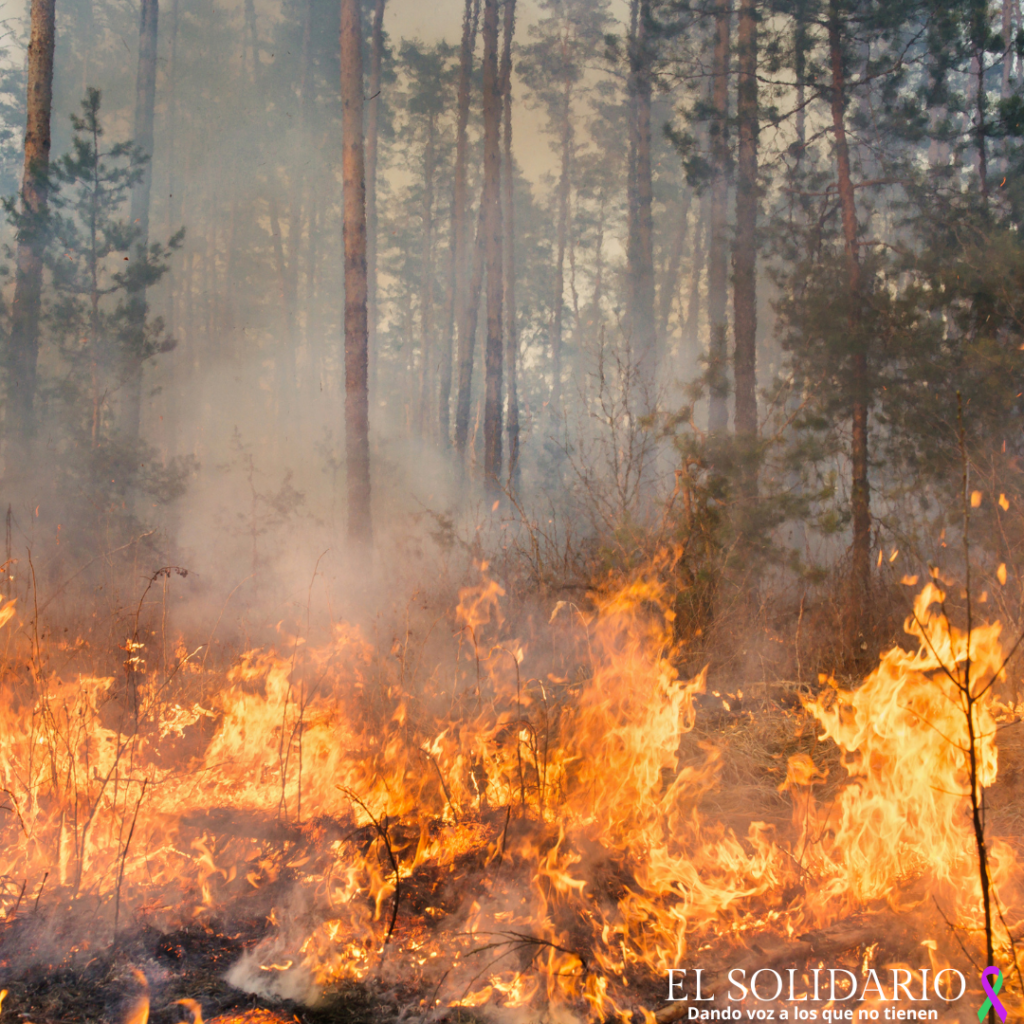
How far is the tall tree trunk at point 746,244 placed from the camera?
9.44 metres

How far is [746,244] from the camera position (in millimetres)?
9836

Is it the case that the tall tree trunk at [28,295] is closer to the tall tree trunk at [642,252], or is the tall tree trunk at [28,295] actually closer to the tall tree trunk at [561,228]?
the tall tree trunk at [642,252]

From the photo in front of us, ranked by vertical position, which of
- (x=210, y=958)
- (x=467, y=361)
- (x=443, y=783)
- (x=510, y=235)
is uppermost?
(x=510, y=235)

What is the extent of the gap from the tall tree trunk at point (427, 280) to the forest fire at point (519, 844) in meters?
21.4

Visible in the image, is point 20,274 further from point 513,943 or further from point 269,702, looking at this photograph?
point 513,943

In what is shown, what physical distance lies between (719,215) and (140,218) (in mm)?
11548

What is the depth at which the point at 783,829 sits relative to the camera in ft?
11.8

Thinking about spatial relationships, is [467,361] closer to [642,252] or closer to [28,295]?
[642,252]

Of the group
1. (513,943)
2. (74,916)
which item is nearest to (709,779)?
(513,943)

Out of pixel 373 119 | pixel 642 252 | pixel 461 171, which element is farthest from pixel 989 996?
pixel 373 119

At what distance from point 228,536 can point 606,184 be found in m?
19.7

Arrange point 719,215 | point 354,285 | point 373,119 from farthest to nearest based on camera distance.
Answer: point 373,119 → point 719,215 → point 354,285

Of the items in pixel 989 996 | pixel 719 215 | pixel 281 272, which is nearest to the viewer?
pixel 989 996

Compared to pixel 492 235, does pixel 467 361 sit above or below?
below
